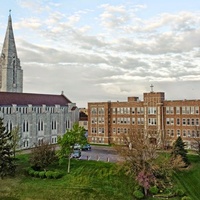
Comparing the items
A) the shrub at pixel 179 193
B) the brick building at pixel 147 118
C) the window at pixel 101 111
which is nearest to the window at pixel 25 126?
the brick building at pixel 147 118

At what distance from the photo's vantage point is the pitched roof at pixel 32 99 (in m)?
65.1

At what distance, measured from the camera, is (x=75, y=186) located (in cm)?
3684

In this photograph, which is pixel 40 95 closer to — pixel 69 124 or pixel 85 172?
pixel 69 124

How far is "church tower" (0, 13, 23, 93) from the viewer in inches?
3477

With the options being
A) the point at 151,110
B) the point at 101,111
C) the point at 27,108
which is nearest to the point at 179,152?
the point at 151,110

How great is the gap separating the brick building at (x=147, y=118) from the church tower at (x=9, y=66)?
29170 millimetres

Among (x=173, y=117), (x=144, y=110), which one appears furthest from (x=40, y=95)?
(x=173, y=117)

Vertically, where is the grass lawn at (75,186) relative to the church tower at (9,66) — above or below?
below

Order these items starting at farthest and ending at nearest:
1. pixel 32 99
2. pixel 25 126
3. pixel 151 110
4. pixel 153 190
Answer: pixel 32 99
pixel 25 126
pixel 151 110
pixel 153 190

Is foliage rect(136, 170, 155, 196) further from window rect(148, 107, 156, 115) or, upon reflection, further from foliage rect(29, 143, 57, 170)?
window rect(148, 107, 156, 115)

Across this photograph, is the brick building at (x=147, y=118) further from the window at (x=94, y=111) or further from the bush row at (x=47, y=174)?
the bush row at (x=47, y=174)

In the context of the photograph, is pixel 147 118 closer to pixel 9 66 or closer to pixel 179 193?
pixel 179 193

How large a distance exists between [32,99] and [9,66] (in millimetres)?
23226

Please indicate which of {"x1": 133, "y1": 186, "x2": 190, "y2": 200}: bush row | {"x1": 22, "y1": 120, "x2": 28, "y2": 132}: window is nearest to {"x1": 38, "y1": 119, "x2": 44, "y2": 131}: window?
{"x1": 22, "y1": 120, "x2": 28, "y2": 132}: window
